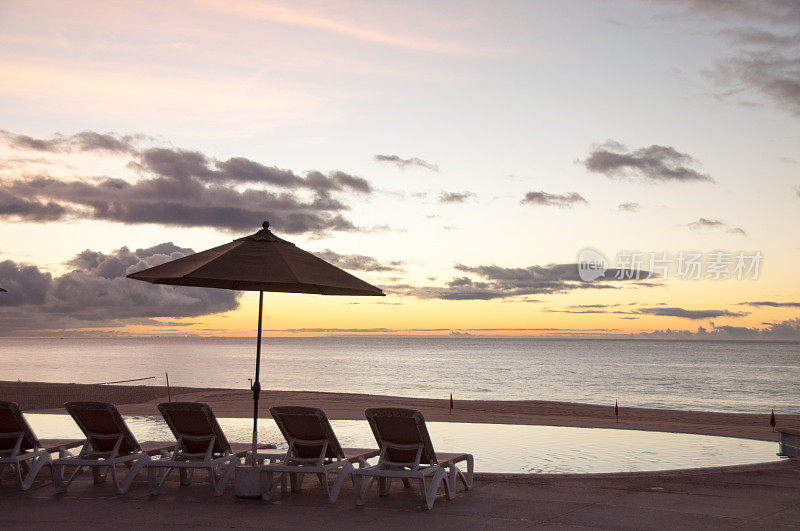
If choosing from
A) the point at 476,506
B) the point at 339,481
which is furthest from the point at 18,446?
the point at 476,506

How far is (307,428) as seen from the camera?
7227 millimetres

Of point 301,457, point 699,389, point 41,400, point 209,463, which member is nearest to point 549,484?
point 301,457

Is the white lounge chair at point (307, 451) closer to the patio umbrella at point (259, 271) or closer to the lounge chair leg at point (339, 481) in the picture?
the lounge chair leg at point (339, 481)

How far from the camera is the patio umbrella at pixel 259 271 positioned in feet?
23.2

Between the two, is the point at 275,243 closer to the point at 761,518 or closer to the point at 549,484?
the point at 549,484

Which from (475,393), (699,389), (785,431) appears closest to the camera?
(785,431)

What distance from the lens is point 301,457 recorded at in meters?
7.40

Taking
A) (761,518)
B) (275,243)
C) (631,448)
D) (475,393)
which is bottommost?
(475,393)

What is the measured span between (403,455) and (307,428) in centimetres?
94

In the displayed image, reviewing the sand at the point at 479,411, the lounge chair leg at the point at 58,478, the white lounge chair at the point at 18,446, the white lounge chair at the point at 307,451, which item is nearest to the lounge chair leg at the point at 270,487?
the white lounge chair at the point at 307,451

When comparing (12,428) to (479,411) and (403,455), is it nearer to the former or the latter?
(403,455)

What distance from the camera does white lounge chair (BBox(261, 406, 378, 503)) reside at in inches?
275

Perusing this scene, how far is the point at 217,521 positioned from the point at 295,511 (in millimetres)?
727

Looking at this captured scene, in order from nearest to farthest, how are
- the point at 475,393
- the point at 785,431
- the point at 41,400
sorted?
the point at 785,431, the point at 41,400, the point at 475,393
